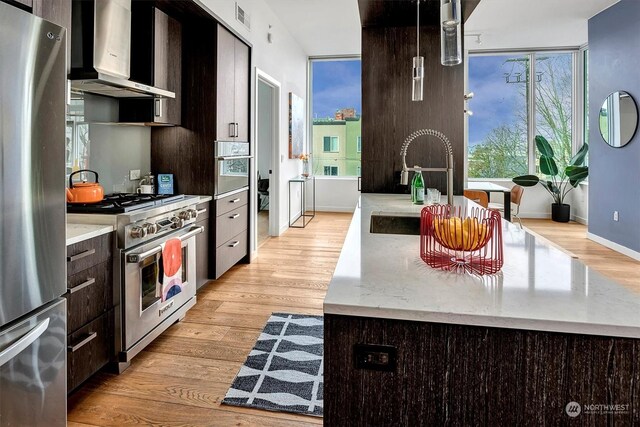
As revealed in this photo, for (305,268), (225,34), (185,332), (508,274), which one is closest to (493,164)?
(305,268)

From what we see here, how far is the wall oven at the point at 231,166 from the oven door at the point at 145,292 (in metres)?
0.89

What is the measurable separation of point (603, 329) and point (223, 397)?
1716 millimetres

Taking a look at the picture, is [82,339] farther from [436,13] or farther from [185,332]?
[436,13]

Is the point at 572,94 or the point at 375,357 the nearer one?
the point at 375,357

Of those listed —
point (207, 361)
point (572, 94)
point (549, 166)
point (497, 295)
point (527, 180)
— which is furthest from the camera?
point (572, 94)

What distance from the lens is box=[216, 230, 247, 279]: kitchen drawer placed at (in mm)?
3721

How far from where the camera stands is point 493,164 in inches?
305

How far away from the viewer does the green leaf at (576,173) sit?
6.54 meters

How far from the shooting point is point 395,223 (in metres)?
2.41

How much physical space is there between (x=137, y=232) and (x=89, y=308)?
0.46 meters

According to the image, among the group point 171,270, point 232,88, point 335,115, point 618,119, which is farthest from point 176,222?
point 335,115

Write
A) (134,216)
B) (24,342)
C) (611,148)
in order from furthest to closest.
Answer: (611,148)
(134,216)
(24,342)

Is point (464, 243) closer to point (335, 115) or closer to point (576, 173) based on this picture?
point (576, 173)
